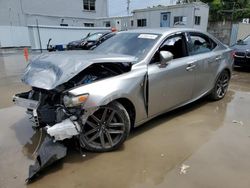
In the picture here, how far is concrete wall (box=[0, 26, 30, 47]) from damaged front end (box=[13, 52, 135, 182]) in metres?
17.2

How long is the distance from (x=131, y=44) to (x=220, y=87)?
99.1 inches

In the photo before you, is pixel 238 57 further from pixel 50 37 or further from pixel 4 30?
pixel 4 30

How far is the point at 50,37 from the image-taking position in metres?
18.5

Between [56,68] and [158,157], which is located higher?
[56,68]

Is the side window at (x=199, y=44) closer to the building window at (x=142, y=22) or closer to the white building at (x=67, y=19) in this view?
the white building at (x=67, y=19)

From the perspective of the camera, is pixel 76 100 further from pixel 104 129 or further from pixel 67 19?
pixel 67 19

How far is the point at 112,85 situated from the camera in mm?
3047

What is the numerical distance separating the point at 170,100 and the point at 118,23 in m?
25.3

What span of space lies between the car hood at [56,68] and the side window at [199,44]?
57.3 inches

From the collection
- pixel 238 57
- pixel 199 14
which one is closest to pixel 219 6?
pixel 199 14

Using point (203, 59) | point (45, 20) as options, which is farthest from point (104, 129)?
point (45, 20)

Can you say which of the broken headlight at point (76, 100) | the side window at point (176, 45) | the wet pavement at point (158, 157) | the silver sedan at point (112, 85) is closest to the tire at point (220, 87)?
the wet pavement at point (158, 157)

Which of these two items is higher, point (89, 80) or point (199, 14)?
point (199, 14)

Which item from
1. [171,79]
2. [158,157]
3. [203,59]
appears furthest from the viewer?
[203,59]
